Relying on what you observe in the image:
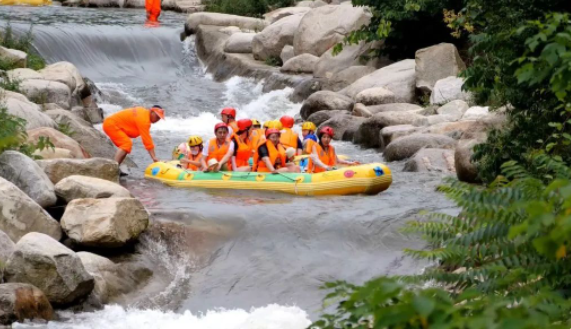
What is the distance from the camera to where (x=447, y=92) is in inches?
779

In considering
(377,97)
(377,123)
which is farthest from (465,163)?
(377,97)

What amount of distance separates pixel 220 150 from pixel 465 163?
367cm

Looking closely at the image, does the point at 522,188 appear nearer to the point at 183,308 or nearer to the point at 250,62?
the point at 183,308

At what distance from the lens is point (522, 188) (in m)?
3.91

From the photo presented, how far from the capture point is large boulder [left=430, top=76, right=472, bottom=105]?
19.7 m

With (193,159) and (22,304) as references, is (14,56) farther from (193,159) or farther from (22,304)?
(22,304)

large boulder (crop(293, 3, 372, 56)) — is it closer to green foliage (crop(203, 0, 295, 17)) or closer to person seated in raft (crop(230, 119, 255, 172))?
green foliage (crop(203, 0, 295, 17))

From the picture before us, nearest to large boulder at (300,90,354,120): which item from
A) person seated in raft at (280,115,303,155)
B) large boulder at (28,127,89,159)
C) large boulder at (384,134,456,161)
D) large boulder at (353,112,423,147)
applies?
large boulder at (353,112,423,147)

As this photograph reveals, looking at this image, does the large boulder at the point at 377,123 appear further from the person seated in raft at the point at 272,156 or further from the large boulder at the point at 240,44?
the large boulder at the point at 240,44

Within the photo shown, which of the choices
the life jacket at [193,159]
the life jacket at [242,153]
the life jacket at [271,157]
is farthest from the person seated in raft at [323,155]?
the life jacket at [193,159]

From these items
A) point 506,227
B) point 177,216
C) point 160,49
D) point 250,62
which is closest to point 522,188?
point 506,227

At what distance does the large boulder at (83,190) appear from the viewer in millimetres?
10375

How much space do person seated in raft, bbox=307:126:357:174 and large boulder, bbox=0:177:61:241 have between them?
5388 millimetres

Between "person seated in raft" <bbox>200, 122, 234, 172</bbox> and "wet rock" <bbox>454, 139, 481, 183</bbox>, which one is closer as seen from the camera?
"wet rock" <bbox>454, 139, 481, 183</bbox>
